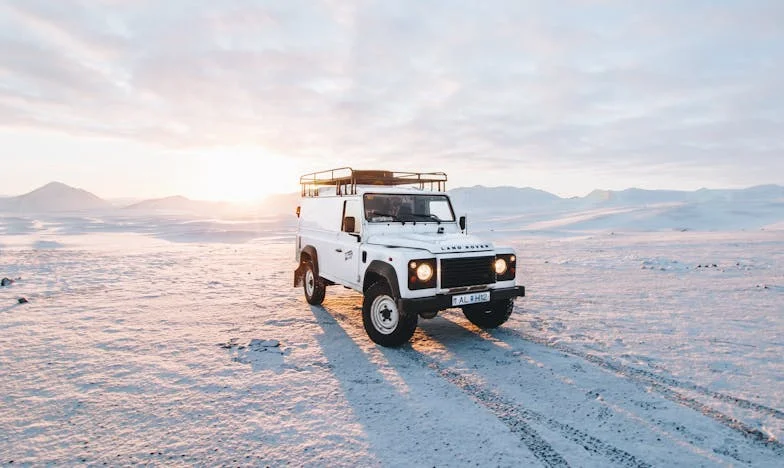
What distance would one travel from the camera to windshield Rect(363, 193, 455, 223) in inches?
284

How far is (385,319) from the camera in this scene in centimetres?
633

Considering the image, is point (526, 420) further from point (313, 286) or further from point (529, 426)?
point (313, 286)

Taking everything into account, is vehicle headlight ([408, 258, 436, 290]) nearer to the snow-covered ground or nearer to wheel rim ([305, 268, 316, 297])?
the snow-covered ground

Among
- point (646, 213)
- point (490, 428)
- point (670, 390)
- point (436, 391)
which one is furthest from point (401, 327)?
point (646, 213)

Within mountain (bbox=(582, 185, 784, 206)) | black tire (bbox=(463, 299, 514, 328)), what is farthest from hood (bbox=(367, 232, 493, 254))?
mountain (bbox=(582, 185, 784, 206))

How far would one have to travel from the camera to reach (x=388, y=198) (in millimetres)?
7418

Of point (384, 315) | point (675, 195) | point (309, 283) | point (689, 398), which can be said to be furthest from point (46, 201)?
point (675, 195)

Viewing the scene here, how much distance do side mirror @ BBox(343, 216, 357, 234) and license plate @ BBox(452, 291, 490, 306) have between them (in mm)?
2143

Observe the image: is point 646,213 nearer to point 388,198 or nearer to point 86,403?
point 388,198

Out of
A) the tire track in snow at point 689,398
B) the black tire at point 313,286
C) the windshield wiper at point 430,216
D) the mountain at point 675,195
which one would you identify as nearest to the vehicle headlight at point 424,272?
the windshield wiper at point 430,216

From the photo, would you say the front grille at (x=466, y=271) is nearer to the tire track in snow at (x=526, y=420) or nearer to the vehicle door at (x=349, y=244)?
the tire track in snow at (x=526, y=420)

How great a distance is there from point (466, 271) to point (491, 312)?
138 centimetres

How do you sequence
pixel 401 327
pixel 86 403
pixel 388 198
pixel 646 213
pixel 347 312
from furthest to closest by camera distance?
pixel 646 213 < pixel 347 312 < pixel 388 198 < pixel 401 327 < pixel 86 403

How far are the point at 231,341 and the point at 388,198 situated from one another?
3.39 metres
